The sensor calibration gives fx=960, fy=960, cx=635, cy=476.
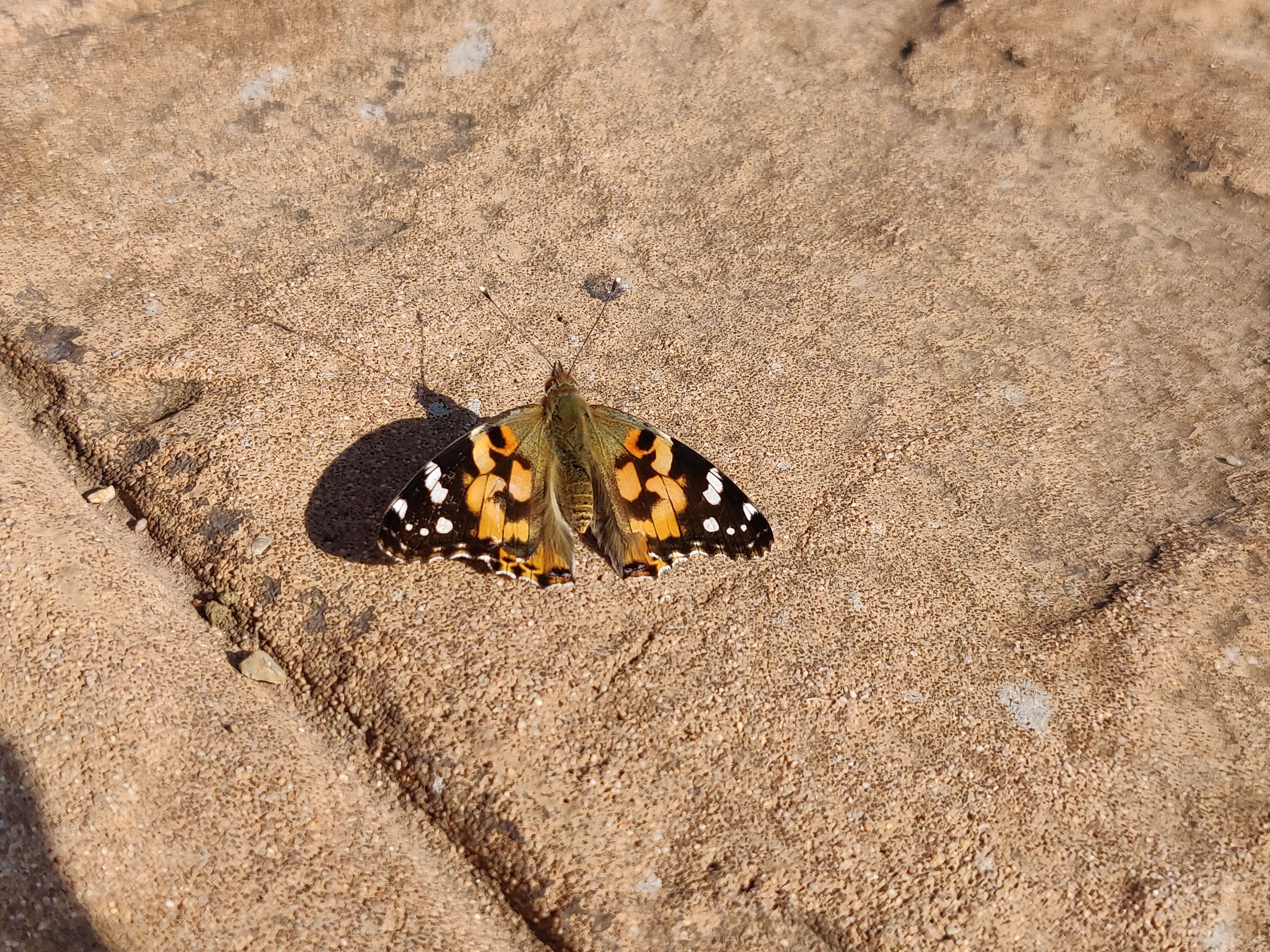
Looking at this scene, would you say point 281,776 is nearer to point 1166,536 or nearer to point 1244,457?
point 1166,536

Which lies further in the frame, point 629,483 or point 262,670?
point 629,483

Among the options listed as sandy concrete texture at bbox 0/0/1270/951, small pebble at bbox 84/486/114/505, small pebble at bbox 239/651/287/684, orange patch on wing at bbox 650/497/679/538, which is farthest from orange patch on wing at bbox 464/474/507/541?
small pebble at bbox 84/486/114/505

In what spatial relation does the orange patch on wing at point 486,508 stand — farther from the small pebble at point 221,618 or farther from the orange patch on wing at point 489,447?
the small pebble at point 221,618

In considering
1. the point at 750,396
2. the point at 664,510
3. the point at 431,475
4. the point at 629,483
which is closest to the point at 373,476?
the point at 431,475

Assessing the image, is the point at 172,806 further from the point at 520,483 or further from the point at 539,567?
the point at 520,483

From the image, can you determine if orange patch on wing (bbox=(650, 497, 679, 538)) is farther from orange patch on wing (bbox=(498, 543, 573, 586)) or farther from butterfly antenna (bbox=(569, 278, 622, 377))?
butterfly antenna (bbox=(569, 278, 622, 377))

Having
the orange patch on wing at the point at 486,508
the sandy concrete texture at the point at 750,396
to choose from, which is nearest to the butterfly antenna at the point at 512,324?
the sandy concrete texture at the point at 750,396
